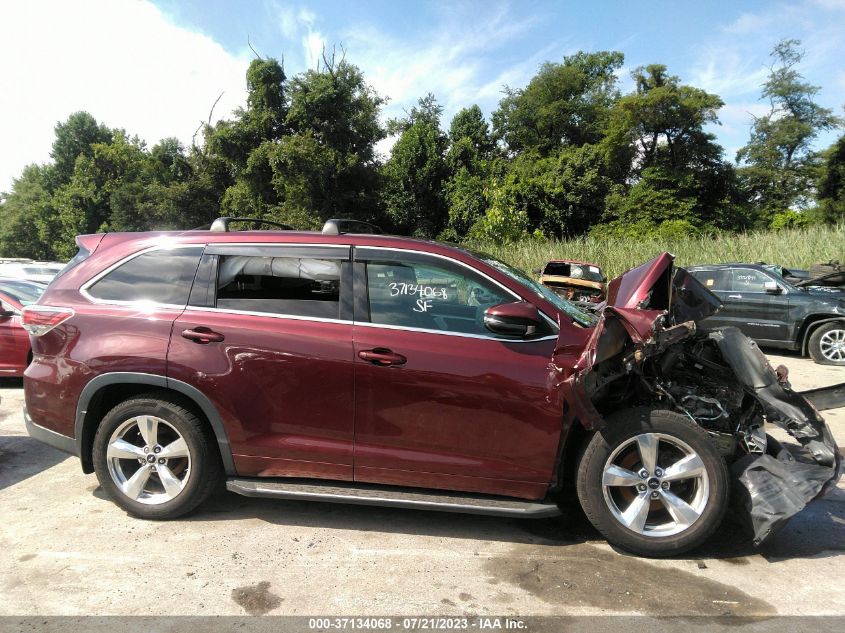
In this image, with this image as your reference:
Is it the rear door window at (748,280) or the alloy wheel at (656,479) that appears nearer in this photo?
the alloy wheel at (656,479)

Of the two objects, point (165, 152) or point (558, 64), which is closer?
point (165, 152)

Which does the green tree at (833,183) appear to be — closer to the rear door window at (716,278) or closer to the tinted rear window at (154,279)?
the rear door window at (716,278)

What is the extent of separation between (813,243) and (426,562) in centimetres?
1798

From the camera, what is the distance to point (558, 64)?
42969 mm

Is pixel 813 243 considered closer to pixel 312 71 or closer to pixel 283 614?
pixel 283 614

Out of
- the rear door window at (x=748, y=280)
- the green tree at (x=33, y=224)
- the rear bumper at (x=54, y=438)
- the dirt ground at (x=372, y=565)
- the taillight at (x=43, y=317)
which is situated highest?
the green tree at (x=33, y=224)

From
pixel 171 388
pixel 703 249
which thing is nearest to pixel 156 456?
pixel 171 388

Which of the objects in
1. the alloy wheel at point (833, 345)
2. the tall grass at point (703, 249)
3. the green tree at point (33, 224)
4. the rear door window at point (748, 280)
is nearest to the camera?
the alloy wheel at point (833, 345)

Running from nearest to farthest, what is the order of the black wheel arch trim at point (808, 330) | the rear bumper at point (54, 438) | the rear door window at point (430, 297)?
1. the rear door window at point (430, 297)
2. the rear bumper at point (54, 438)
3. the black wheel arch trim at point (808, 330)

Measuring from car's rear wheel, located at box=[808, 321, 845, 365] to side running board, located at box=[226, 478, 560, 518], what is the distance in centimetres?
858

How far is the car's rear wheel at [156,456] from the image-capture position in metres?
3.43

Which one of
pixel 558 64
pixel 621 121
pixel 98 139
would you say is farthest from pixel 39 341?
pixel 98 139

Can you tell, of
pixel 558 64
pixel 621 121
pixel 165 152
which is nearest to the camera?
pixel 621 121

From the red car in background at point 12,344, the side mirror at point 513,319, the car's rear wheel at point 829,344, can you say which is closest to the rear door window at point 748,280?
the car's rear wheel at point 829,344
